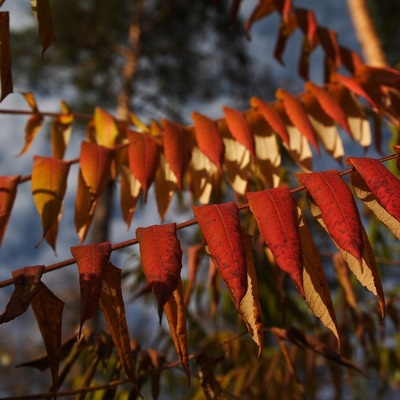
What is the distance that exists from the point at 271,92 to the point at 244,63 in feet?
2.22

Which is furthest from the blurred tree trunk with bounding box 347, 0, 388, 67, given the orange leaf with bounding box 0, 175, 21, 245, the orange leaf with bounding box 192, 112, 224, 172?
the orange leaf with bounding box 0, 175, 21, 245

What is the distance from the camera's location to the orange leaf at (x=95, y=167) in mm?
895

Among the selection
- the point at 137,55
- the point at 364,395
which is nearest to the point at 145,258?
the point at 364,395

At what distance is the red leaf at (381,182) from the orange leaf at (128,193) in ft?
1.54

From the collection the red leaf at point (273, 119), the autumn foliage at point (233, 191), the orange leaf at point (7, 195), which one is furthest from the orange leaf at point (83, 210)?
the red leaf at point (273, 119)

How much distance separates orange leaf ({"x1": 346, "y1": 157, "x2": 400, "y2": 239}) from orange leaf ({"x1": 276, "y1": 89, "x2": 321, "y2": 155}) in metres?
0.38

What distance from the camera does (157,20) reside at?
8.50 meters

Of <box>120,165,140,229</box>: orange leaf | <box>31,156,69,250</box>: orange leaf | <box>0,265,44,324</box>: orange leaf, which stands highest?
<box>0,265,44,324</box>: orange leaf

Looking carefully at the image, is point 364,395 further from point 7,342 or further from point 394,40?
point 7,342

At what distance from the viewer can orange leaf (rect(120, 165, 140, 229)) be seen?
96cm

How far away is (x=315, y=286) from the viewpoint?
56cm

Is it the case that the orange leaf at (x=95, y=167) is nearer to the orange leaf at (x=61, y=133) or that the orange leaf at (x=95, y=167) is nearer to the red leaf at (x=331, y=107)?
the orange leaf at (x=61, y=133)

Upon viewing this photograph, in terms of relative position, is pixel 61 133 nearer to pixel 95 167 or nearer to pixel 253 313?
pixel 95 167

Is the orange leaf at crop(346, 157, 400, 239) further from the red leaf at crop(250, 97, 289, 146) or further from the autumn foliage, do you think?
the red leaf at crop(250, 97, 289, 146)
